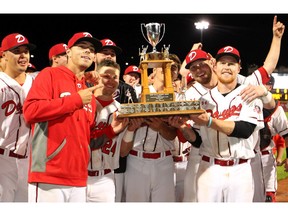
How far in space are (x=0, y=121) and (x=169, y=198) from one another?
72.2 inches

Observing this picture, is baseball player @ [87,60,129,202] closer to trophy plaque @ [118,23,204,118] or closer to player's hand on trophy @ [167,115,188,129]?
trophy plaque @ [118,23,204,118]

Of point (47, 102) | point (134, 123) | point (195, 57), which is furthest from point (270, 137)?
point (47, 102)

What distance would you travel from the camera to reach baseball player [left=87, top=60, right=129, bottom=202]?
3441mm

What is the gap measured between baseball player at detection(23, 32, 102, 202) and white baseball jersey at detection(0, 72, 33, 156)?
2.86ft

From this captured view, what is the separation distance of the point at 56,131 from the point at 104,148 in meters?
0.91

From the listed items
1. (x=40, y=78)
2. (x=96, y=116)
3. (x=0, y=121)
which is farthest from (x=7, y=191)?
(x=40, y=78)

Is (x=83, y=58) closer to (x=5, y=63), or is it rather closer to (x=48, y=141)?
(x=48, y=141)

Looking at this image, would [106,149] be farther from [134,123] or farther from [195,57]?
[195,57]

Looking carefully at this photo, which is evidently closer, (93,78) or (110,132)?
(110,132)

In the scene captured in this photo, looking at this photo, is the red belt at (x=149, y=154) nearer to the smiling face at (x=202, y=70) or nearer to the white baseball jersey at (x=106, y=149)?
the white baseball jersey at (x=106, y=149)

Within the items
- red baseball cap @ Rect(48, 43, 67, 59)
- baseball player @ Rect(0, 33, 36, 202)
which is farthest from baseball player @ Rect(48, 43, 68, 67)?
baseball player @ Rect(0, 33, 36, 202)

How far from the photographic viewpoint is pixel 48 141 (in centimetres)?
273

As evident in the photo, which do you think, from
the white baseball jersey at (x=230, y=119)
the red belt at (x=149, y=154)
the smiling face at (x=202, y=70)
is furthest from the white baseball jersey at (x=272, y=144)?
the red belt at (x=149, y=154)

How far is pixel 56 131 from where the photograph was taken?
276 centimetres
